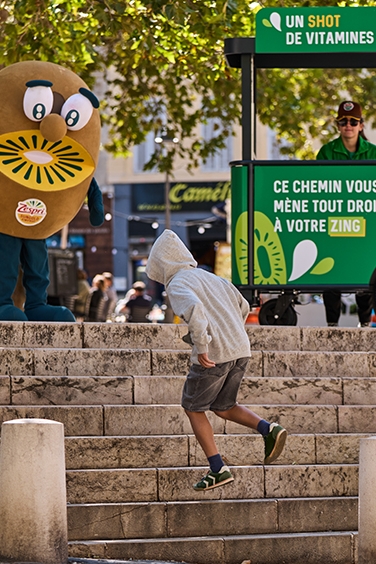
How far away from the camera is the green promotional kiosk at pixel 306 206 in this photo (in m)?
10.3

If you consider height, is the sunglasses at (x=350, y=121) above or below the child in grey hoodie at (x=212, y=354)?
above

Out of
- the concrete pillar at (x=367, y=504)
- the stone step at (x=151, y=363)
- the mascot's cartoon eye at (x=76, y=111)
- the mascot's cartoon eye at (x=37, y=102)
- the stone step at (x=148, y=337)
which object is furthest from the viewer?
the mascot's cartoon eye at (x=76, y=111)

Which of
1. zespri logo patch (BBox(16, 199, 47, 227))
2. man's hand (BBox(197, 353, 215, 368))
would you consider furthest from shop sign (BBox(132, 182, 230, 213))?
man's hand (BBox(197, 353, 215, 368))

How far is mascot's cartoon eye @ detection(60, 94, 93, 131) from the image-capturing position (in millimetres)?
9898

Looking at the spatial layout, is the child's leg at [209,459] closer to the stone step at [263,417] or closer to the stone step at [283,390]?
the stone step at [263,417]

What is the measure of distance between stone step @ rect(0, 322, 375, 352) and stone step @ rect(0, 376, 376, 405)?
70 centimetres

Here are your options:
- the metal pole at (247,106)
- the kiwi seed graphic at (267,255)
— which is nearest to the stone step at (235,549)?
the kiwi seed graphic at (267,255)

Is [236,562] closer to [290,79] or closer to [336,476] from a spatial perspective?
[336,476]

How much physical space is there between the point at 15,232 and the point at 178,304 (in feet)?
11.0

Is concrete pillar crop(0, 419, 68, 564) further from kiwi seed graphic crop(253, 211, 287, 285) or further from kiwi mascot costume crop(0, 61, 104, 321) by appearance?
kiwi seed graphic crop(253, 211, 287, 285)

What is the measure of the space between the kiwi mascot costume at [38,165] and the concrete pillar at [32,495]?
336cm

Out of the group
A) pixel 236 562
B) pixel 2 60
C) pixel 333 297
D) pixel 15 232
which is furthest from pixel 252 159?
pixel 2 60

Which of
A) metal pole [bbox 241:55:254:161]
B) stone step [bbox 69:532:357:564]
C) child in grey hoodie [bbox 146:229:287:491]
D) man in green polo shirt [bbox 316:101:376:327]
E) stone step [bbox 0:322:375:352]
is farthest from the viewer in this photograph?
man in green polo shirt [bbox 316:101:376:327]

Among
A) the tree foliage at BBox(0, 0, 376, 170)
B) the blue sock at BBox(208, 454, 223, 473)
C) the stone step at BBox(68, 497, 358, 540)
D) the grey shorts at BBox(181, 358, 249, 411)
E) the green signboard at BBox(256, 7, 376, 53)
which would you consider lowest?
the stone step at BBox(68, 497, 358, 540)
